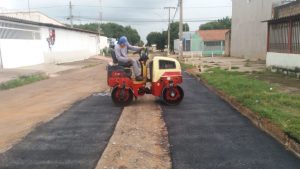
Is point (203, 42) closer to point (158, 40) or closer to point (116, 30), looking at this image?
point (158, 40)

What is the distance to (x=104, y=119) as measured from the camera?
395 inches

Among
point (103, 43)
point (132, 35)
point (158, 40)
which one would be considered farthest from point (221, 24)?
point (103, 43)

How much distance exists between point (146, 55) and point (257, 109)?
3.72 metres

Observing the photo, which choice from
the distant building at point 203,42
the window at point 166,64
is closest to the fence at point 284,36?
the window at point 166,64

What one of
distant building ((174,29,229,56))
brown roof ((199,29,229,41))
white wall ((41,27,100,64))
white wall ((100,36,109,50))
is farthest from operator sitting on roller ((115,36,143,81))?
brown roof ((199,29,229,41))

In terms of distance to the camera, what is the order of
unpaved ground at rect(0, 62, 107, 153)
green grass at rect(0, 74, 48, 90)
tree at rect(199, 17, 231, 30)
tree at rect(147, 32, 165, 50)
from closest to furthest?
unpaved ground at rect(0, 62, 107, 153), green grass at rect(0, 74, 48, 90), tree at rect(147, 32, 165, 50), tree at rect(199, 17, 231, 30)

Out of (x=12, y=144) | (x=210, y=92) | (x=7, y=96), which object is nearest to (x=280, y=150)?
(x=12, y=144)

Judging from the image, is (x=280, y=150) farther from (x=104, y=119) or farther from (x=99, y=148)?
(x=104, y=119)

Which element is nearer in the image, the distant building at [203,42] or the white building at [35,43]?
the white building at [35,43]

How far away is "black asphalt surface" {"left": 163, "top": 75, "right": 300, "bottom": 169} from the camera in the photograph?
641 cm

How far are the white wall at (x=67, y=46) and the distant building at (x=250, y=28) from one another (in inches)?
774

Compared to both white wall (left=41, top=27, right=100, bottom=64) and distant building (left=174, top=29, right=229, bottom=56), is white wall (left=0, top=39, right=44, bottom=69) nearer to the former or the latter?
white wall (left=41, top=27, right=100, bottom=64)

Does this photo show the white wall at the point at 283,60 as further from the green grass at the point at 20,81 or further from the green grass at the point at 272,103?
the green grass at the point at 20,81

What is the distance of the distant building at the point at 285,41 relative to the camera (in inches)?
864
